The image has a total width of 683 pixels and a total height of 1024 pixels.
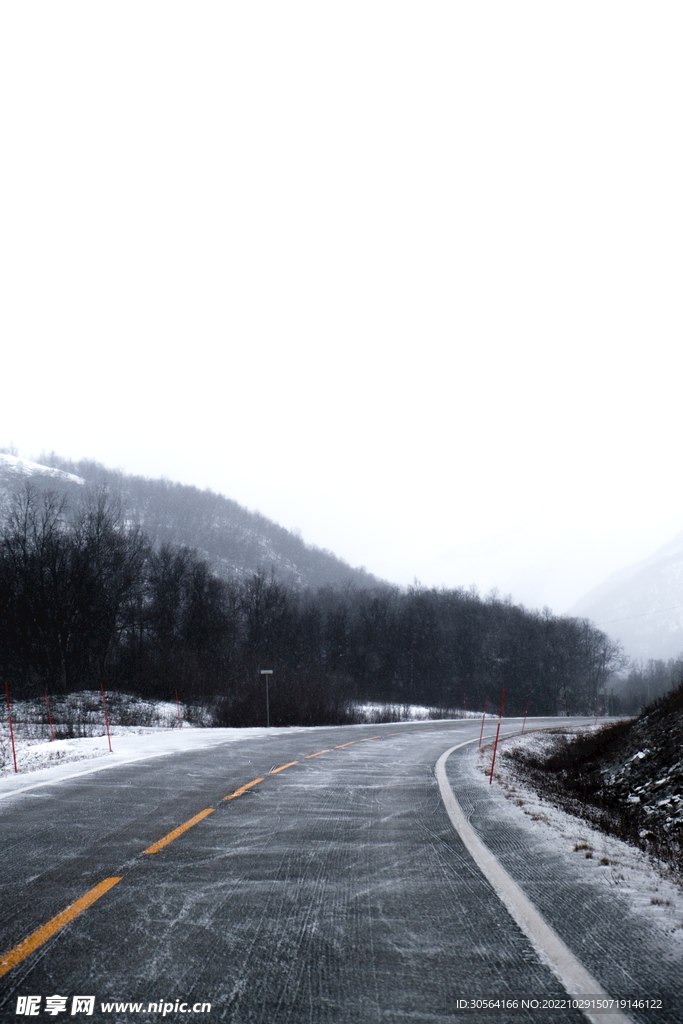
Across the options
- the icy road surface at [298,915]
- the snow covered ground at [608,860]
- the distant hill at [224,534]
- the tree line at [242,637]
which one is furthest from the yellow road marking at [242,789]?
the distant hill at [224,534]

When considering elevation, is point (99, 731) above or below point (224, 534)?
below

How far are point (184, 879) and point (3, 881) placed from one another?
4.49 ft

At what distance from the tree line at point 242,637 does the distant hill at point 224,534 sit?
50.7m

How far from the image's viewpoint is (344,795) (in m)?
10.2

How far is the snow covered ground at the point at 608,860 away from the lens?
200 inches

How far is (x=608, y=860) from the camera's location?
259 inches

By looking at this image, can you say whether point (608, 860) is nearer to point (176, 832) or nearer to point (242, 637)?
point (176, 832)

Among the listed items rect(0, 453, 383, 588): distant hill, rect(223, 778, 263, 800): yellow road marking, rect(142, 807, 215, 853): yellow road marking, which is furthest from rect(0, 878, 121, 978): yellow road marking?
rect(0, 453, 383, 588): distant hill

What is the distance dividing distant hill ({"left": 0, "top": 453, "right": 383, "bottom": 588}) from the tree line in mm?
50670

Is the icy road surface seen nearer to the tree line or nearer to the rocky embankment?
the rocky embankment

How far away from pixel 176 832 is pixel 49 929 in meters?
2.94

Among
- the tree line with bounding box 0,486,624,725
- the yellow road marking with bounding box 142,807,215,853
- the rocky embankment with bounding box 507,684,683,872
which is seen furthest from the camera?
the tree line with bounding box 0,486,624,725

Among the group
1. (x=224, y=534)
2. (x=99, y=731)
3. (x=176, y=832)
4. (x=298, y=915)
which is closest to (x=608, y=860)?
(x=298, y=915)

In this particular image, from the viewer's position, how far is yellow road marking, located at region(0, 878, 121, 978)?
3.87 metres
